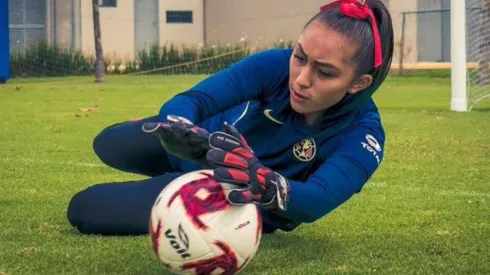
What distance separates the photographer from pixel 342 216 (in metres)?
5.97

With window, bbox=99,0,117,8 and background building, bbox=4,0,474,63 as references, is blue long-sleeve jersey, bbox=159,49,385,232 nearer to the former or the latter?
background building, bbox=4,0,474,63

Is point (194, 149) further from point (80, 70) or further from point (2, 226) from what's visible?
point (80, 70)

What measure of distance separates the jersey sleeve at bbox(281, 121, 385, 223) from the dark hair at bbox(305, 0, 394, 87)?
1.03 ft

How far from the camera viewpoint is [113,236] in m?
5.14

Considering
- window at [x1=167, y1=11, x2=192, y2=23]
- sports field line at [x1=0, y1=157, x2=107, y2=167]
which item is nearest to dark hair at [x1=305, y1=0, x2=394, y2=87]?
sports field line at [x1=0, y1=157, x2=107, y2=167]

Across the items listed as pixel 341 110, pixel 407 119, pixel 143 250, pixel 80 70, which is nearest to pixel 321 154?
pixel 341 110

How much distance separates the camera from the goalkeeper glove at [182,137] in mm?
3752

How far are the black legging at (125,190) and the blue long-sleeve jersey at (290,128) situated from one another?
18.7 inches

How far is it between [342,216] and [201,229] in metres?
2.24

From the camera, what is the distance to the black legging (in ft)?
16.7

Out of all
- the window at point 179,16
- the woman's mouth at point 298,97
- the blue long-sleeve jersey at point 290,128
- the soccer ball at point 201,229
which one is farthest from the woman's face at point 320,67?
the window at point 179,16

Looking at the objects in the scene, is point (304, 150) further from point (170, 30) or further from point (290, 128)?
point (170, 30)

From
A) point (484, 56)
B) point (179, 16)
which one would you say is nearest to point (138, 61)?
point (179, 16)

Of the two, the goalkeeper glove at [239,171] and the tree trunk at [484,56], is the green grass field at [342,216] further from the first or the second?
the tree trunk at [484,56]
